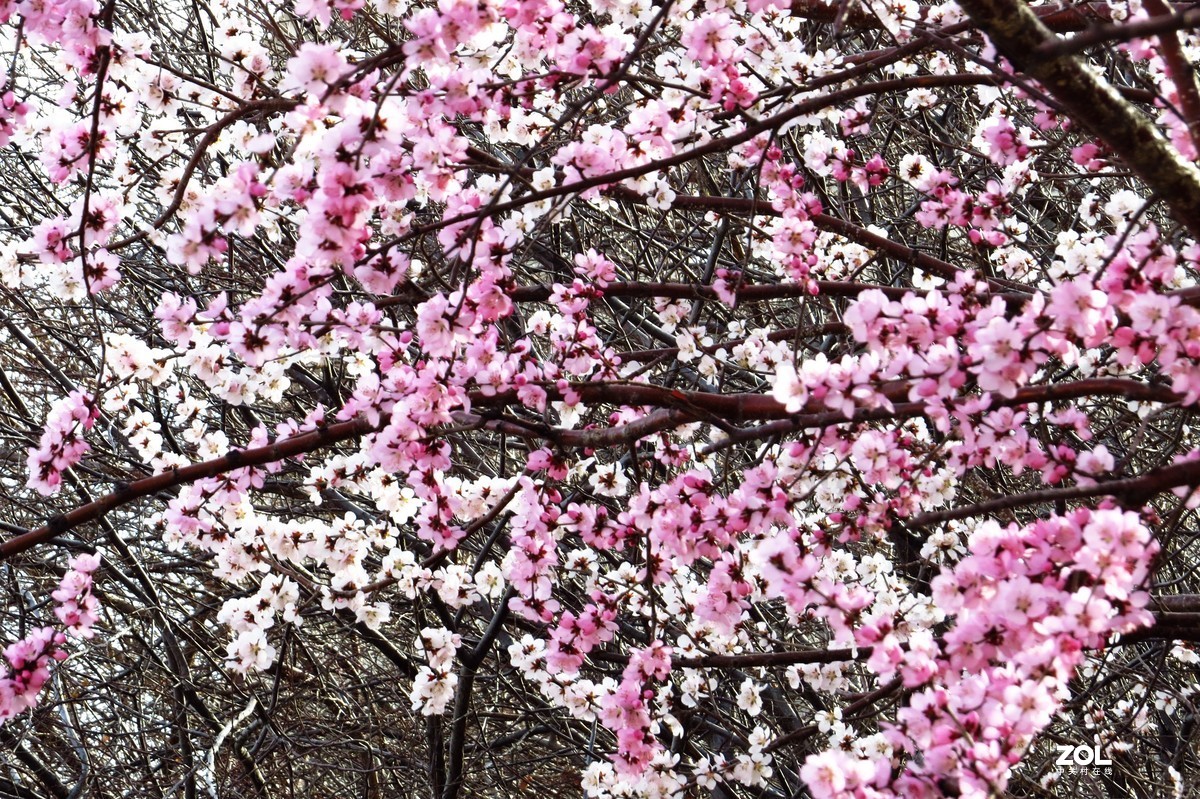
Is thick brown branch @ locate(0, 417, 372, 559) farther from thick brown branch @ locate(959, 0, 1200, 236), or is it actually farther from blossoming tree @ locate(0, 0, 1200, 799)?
thick brown branch @ locate(959, 0, 1200, 236)

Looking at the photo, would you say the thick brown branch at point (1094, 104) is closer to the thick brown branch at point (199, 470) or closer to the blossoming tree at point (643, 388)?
the blossoming tree at point (643, 388)

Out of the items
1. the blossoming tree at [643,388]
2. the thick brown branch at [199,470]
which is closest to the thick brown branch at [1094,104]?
the blossoming tree at [643,388]

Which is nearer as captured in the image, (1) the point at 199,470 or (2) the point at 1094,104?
(2) the point at 1094,104

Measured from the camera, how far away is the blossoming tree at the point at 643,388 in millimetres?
2240

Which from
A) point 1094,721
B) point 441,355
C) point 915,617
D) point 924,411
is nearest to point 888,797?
point 924,411

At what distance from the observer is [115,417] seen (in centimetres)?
666

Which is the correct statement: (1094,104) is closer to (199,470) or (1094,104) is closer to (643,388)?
→ (643,388)

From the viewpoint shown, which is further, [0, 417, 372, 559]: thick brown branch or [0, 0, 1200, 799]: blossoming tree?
[0, 417, 372, 559]: thick brown branch

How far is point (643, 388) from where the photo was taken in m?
3.06

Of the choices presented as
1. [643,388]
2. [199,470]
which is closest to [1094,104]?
[643,388]

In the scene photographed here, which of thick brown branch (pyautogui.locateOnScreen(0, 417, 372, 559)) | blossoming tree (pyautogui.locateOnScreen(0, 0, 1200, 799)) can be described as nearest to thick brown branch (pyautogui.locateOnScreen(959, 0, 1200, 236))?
blossoming tree (pyautogui.locateOnScreen(0, 0, 1200, 799))

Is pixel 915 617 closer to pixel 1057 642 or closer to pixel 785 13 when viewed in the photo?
pixel 1057 642

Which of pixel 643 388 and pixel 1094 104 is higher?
pixel 643 388

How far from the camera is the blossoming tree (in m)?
2.24
